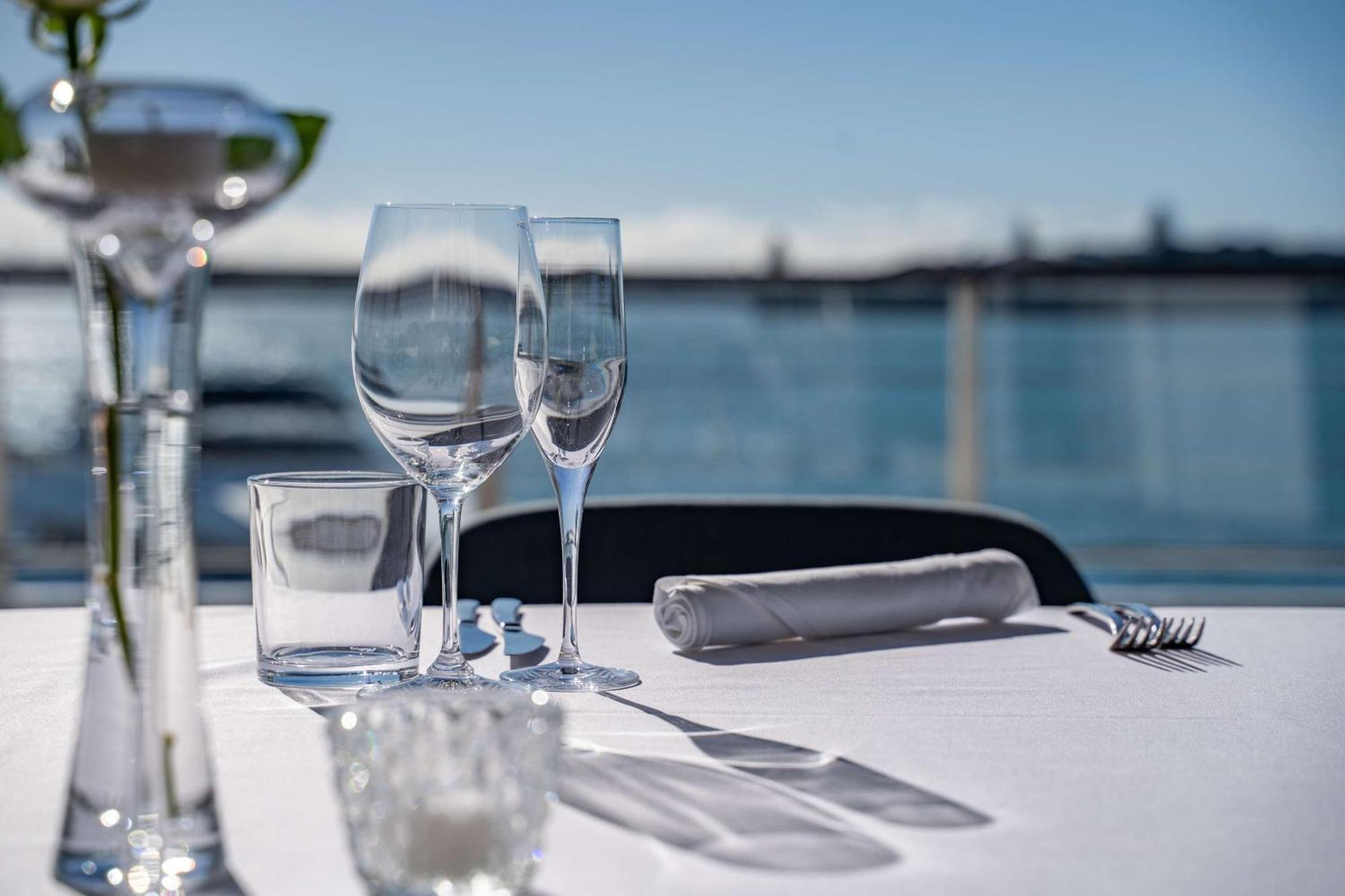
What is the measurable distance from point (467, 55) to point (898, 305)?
13.6 meters

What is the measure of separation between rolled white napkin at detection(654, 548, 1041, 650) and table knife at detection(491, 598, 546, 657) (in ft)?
0.31

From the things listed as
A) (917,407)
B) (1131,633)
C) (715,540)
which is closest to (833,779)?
(1131,633)

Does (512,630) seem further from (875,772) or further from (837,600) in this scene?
(875,772)

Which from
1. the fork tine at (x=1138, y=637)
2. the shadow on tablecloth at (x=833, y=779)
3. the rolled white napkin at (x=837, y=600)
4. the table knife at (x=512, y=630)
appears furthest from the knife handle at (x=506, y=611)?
the fork tine at (x=1138, y=637)

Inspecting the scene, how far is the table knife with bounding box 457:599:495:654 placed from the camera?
97 cm

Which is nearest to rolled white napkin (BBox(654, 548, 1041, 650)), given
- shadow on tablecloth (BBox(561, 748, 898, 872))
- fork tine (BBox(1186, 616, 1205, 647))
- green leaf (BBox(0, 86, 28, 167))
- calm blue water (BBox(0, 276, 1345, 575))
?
fork tine (BBox(1186, 616, 1205, 647))

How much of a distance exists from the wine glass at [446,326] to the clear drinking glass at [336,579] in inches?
2.0

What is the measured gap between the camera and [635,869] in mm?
511

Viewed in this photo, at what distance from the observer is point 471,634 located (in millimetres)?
1024

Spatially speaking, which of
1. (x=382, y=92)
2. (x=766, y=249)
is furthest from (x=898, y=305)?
(x=382, y=92)

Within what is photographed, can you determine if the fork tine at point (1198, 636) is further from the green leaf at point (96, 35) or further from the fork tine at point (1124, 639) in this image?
the green leaf at point (96, 35)

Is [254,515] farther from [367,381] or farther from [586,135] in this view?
[586,135]

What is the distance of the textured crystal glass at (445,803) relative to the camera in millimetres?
438

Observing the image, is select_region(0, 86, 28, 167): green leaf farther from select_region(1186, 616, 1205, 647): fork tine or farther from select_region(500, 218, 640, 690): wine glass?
select_region(1186, 616, 1205, 647): fork tine
